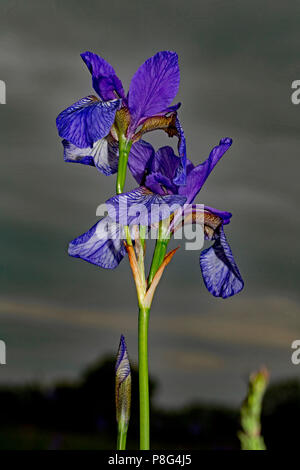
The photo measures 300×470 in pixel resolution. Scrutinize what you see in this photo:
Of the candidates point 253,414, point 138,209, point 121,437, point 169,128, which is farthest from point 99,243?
point 253,414

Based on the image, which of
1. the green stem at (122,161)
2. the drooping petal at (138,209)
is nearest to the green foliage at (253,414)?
the drooping petal at (138,209)

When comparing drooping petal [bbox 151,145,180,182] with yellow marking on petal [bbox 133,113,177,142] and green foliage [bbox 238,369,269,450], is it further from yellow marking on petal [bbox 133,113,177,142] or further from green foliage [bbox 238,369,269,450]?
green foliage [bbox 238,369,269,450]

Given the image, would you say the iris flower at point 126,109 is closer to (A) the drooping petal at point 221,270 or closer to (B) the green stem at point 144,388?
(A) the drooping petal at point 221,270

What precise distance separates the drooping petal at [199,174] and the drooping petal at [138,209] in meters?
0.10

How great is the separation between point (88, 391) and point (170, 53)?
448 centimetres

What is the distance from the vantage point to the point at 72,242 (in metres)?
1.81

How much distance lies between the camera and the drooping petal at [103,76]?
1.80 meters

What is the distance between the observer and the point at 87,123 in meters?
1.71

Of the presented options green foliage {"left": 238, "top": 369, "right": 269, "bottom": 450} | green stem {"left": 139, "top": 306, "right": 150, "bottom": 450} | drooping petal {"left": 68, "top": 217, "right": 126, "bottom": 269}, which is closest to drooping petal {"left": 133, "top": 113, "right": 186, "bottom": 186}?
drooping petal {"left": 68, "top": 217, "right": 126, "bottom": 269}

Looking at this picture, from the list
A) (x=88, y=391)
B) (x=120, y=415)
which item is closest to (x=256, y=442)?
(x=120, y=415)

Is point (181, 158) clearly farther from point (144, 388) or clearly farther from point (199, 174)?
point (144, 388)
